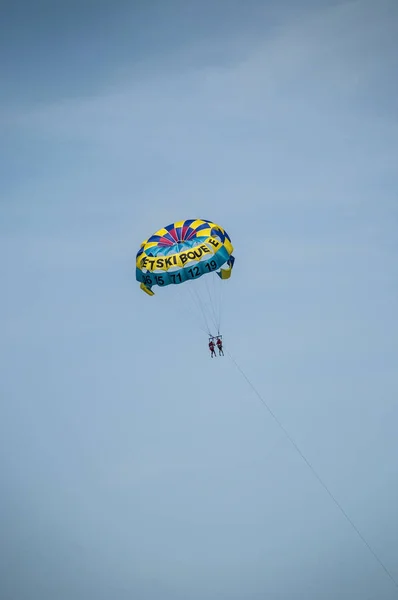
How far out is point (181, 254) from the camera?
6044 cm

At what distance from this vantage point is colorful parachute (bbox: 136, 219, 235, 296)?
60.4 metres

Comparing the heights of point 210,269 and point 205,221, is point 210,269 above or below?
below

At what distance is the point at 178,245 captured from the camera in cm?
6172

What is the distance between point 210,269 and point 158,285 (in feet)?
12.4

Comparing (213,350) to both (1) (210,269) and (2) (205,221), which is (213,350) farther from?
(2) (205,221)

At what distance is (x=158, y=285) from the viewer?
61719 millimetres

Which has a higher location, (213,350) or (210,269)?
(210,269)

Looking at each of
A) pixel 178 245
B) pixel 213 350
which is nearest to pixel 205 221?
pixel 178 245

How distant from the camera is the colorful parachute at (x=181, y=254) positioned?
60.4 meters

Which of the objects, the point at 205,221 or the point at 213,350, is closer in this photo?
the point at 213,350

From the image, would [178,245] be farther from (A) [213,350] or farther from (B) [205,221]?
(A) [213,350]

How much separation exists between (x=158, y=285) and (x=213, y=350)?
6.03 metres

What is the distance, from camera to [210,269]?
61125 mm

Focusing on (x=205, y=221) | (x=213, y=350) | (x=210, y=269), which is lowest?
(x=213, y=350)
